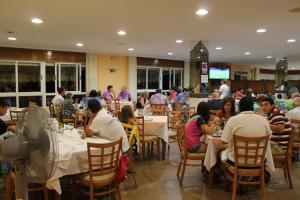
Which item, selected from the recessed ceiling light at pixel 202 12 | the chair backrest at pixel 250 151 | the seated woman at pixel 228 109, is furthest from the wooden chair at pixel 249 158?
the recessed ceiling light at pixel 202 12

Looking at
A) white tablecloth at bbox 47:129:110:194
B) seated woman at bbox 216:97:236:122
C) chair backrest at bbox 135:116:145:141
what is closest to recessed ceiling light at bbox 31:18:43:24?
chair backrest at bbox 135:116:145:141

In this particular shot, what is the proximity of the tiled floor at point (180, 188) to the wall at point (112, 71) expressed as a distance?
608 centimetres

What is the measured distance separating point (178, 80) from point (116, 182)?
10317 millimetres

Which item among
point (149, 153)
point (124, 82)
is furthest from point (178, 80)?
point (149, 153)

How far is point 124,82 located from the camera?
1058 cm

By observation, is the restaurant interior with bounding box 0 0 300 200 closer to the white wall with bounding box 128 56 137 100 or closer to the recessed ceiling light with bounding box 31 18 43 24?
the recessed ceiling light with bounding box 31 18 43 24

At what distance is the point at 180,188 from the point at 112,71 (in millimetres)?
7253

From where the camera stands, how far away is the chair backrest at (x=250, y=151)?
2848 millimetres

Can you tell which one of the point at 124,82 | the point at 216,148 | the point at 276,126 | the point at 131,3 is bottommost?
the point at 216,148

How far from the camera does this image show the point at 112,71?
10.1 meters

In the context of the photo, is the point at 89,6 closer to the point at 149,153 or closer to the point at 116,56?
the point at 149,153

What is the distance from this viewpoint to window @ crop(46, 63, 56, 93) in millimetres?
8570

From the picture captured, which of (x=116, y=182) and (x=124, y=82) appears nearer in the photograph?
(x=116, y=182)

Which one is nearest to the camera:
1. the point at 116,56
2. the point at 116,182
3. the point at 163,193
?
the point at 116,182
